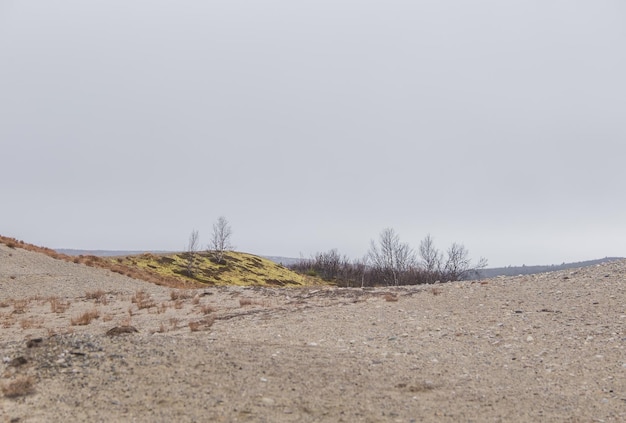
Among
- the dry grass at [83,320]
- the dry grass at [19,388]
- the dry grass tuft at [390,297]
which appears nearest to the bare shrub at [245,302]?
the dry grass tuft at [390,297]

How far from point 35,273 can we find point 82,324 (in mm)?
18808

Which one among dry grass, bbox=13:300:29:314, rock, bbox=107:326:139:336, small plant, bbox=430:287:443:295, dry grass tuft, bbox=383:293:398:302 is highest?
small plant, bbox=430:287:443:295

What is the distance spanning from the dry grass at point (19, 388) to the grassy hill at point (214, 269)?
38226 mm

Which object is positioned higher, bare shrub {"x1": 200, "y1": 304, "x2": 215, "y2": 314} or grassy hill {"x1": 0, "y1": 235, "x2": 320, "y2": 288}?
grassy hill {"x1": 0, "y1": 235, "x2": 320, "y2": 288}

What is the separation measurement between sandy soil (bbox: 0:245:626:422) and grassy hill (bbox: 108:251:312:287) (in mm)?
32330

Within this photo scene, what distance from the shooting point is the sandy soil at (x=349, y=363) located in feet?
21.9

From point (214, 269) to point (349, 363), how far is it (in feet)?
159

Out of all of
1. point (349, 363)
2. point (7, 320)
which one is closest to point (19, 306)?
point (7, 320)

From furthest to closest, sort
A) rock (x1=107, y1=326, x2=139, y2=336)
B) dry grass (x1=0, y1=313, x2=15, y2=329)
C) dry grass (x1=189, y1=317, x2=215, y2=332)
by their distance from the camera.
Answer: dry grass (x1=0, y1=313, x2=15, y2=329) → dry grass (x1=189, y1=317, x2=215, y2=332) → rock (x1=107, y1=326, x2=139, y2=336)

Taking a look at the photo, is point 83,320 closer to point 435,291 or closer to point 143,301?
point 143,301

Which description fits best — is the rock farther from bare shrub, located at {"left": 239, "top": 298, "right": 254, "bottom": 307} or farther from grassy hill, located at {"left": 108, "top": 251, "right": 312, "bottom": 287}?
grassy hill, located at {"left": 108, "top": 251, "right": 312, "bottom": 287}

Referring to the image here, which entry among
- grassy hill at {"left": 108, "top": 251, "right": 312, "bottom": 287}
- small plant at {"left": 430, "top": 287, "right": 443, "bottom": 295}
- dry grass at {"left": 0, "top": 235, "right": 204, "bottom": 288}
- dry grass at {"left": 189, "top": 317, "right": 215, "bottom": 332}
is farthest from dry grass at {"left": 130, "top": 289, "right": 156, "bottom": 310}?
grassy hill at {"left": 108, "top": 251, "right": 312, "bottom": 287}

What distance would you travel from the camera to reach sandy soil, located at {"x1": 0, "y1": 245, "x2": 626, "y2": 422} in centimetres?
668

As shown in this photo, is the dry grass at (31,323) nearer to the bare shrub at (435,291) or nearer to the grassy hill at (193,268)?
the bare shrub at (435,291)
